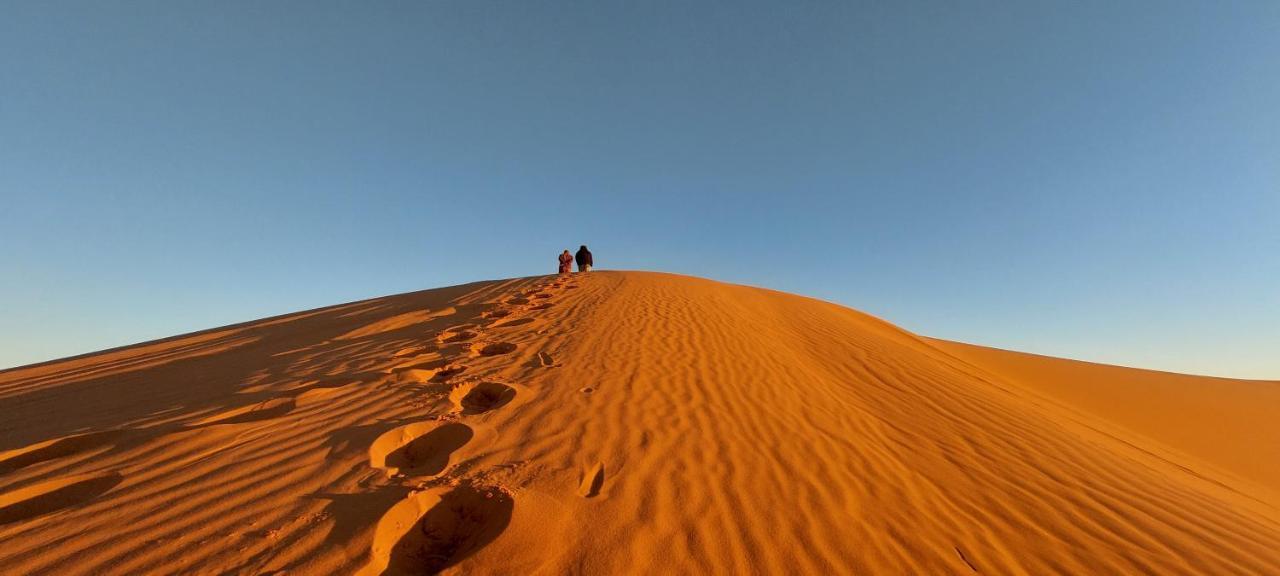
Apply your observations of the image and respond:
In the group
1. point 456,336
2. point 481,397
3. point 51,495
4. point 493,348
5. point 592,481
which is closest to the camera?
point 51,495

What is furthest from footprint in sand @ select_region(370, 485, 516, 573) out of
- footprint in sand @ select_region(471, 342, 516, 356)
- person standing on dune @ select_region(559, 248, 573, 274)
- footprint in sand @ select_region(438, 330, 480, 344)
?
person standing on dune @ select_region(559, 248, 573, 274)

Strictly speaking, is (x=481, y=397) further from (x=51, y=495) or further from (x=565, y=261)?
(x=565, y=261)

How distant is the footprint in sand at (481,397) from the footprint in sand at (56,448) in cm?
249

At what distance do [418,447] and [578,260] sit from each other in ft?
44.8

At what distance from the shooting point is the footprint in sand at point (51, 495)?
99.6 inches

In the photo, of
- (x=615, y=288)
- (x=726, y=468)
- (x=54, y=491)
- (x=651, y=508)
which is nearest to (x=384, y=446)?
(x=54, y=491)

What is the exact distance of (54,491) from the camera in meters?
2.74

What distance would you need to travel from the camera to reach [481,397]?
4594 mm

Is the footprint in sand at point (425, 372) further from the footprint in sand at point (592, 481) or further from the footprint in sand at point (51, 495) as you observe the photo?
the footprint in sand at point (592, 481)

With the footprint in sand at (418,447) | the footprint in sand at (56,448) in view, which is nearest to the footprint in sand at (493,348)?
the footprint in sand at (418,447)

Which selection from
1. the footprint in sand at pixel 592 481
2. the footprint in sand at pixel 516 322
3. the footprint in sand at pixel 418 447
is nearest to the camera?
the footprint in sand at pixel 592 481

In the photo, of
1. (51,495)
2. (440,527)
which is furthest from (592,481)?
(51,495)

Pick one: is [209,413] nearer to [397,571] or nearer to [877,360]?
[397,571]

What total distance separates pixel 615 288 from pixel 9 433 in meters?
9.82
